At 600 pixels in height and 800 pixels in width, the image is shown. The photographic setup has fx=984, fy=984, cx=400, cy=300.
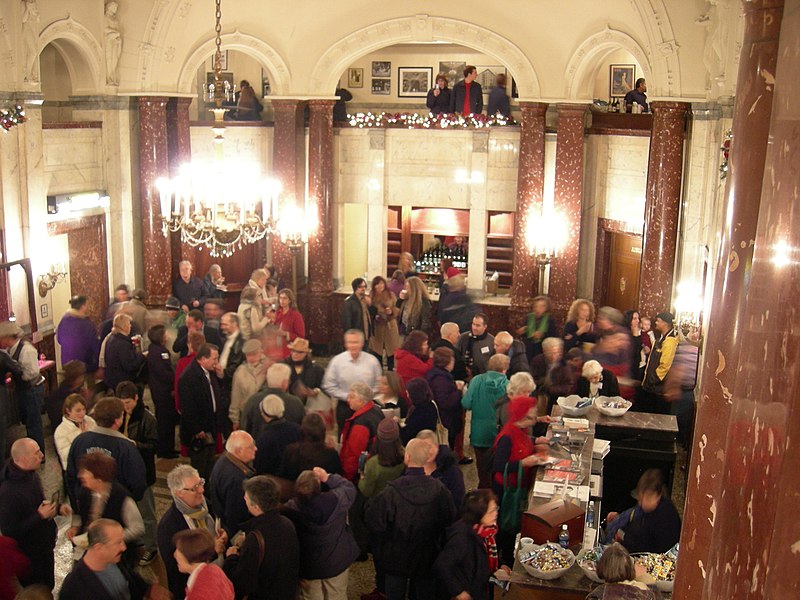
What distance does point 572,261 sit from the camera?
43.3ft

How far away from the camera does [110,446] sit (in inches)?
246

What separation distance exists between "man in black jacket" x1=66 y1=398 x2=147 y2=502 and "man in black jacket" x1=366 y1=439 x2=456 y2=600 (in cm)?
161

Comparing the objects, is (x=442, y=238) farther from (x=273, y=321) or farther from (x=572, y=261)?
(x=273, y=321)

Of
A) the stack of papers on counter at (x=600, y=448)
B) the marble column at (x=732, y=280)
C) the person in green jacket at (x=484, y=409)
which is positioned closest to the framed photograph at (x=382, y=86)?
the person in green jacket at (x=484, y=409)

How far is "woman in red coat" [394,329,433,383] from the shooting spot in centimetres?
874

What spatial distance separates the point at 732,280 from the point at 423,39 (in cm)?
1157

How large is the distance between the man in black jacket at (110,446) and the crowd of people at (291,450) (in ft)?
0.04

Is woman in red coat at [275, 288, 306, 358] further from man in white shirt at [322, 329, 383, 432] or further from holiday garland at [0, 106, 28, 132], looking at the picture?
holiday garland at [0, 106, 28, 132]

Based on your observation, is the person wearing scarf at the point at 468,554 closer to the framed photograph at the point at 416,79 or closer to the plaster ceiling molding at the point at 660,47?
the plaster ceiling molding at the point at 660,47

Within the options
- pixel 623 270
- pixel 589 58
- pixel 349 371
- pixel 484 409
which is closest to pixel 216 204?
pixel 349 371

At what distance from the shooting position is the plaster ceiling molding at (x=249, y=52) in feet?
43.8

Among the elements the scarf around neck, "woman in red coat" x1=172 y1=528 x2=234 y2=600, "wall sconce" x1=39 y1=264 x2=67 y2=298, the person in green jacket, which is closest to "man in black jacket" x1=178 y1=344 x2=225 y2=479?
the person in green jacket

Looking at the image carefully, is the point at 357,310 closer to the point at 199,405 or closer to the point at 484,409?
the point at 199,405

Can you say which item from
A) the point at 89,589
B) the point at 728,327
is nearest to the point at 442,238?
the point at 89,589
